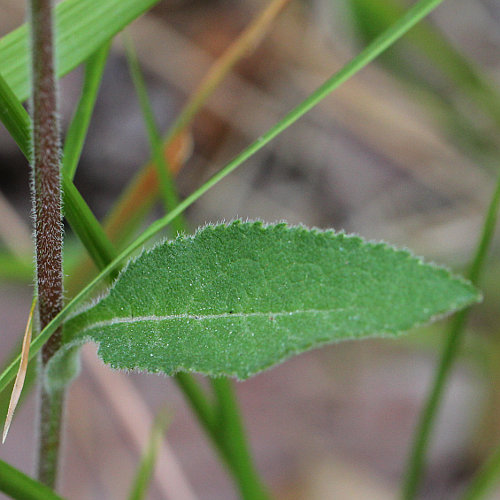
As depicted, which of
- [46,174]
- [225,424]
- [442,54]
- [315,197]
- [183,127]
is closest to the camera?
[46,174]

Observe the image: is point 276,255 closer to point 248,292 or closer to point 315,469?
point 248,292

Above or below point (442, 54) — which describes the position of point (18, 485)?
below

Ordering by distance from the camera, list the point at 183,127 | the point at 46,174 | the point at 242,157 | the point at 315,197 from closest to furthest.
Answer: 1. the point at 46,174
2. the point at 242,157
3. the point at 183,127
4. the point at 315,197

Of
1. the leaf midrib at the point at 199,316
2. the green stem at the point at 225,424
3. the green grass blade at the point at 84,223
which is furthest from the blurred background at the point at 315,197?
the leaf midrib at the point at 199,316

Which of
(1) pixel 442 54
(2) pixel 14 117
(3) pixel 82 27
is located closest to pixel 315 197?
(1) pixel 442 54

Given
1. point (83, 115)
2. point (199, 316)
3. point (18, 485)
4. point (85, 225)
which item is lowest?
point (18, 485)

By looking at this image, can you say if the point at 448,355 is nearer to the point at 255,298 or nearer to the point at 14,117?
the point at 255,298
